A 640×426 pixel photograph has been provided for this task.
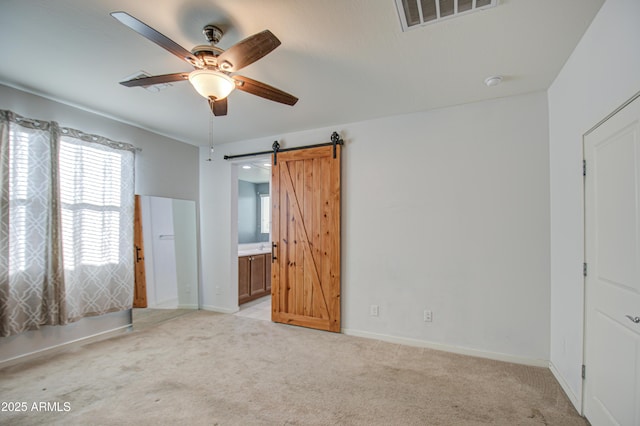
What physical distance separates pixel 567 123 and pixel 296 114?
8.30ft

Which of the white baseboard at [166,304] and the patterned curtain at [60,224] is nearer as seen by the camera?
the patterned curtain at [60,224]

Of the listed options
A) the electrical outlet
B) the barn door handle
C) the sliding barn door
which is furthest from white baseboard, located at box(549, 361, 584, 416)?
the sliding barn door

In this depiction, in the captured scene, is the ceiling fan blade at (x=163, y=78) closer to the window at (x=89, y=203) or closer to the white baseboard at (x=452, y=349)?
the window at (x=89, y=203)

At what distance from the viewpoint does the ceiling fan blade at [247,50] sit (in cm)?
153

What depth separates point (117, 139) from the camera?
3631 mm

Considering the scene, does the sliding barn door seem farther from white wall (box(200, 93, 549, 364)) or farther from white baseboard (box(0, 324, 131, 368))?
white baseboard (box(0, 324, 131, 368))

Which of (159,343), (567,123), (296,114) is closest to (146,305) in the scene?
(159,343)

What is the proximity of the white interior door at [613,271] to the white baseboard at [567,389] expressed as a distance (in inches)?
4.4

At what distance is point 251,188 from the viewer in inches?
270

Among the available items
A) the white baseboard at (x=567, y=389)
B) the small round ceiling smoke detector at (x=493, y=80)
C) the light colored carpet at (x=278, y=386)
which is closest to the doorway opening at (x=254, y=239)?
the light colored carpet at (x=278, y=386)

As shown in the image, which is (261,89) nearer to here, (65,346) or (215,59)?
(215,59)

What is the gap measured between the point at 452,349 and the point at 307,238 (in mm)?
2074

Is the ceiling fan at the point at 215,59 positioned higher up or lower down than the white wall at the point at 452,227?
higher up

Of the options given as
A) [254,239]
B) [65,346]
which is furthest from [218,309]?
[254,239]
